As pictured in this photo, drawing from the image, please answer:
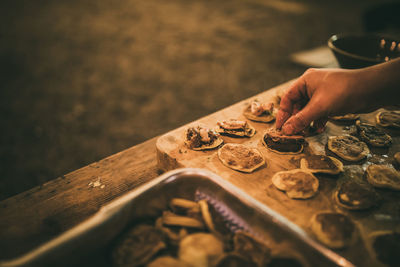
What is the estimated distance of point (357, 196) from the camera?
1.73m

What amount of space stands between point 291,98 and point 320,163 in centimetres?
61

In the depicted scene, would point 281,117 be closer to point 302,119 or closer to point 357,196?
point 302,119

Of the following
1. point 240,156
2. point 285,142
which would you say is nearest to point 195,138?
point 240,156

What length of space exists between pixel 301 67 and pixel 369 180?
5.70 metres

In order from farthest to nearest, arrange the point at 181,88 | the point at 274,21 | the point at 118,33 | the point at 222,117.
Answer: the point at 274,21 < the point at 118,33 < the point at 181,88 < the point at 222,117

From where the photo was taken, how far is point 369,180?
6.33ft

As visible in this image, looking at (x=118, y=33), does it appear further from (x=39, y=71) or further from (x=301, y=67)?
(x=301, y=67)

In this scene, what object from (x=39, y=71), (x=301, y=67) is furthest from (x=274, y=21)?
(x=39, y=71)

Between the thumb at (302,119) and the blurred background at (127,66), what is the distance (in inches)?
133

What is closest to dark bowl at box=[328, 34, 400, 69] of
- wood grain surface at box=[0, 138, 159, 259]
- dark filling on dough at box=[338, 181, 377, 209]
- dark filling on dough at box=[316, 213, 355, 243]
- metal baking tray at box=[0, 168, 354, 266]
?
dark filling on dough at box=[338, 181, 377, 209]

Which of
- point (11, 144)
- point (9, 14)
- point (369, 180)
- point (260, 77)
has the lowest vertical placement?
point (11, 144)

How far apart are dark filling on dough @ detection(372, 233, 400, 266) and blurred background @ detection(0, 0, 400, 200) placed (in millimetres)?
4056

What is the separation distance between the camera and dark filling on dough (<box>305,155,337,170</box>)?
6.50 feet

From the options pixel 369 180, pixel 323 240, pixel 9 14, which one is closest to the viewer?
pixel 323 240
